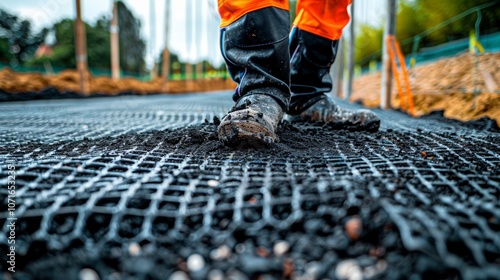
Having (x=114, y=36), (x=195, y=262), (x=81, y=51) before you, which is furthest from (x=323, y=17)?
(x=114, y=36)

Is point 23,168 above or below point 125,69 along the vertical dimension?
below

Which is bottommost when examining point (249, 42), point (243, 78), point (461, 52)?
point (243, 78)

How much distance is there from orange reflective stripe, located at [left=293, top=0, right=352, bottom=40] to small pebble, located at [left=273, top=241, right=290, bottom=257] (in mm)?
1256

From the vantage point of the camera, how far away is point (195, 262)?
447mm

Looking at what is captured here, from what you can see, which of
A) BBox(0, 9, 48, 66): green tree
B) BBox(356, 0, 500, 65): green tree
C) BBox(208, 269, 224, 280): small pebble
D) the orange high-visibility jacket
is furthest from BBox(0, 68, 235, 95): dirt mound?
BBox(0, 9, 48, 66): green tree

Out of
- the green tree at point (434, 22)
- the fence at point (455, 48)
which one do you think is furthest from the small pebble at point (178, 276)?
the fence at point (455, 48)

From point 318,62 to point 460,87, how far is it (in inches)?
127

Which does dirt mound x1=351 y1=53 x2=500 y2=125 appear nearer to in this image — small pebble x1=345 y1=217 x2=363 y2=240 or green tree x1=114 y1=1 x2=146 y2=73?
small pebble x1=345 y1=217 x2=363 y2=240

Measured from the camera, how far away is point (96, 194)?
585 millimetres

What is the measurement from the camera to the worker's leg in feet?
4.84

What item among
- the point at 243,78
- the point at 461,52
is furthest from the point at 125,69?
the point at 243,78

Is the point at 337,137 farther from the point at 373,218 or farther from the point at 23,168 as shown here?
the point at 23,168

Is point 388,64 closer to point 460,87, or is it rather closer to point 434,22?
point 460,87

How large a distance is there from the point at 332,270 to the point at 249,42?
86 centimetres
